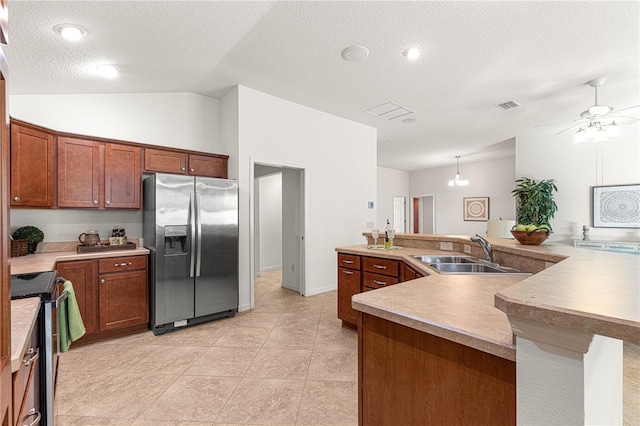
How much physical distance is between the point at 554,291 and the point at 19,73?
414 cm

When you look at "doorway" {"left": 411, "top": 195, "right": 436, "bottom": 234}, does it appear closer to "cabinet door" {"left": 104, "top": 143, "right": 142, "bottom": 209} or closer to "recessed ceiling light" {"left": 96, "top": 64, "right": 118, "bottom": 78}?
"cabinet door" {"left": 104, "top": 143, "right": 142, "bottom": 209}

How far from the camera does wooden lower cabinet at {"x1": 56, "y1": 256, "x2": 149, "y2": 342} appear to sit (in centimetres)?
268

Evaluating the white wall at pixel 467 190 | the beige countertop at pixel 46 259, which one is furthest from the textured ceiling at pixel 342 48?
the white wall at pixel 467 190

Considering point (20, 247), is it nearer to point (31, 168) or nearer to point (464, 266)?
point (31, 168)

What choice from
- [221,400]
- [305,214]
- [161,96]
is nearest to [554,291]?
[221,400]

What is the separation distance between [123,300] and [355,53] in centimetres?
336

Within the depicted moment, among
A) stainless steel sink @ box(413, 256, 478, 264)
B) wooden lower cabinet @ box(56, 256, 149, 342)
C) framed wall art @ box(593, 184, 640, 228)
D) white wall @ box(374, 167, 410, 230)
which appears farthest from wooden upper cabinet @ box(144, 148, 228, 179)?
framed wall art @ box(593, 184, 640, 228)

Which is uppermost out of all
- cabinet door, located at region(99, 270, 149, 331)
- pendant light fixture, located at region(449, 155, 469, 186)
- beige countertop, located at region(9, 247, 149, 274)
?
pendant light fixture, located at region(449, 155, 469, 186)

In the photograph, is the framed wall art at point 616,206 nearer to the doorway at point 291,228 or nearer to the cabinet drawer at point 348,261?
the cabinet drawer at point 348,261

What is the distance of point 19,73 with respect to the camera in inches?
104

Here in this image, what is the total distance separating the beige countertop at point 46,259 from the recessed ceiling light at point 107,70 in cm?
180

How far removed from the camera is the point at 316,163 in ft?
14.6

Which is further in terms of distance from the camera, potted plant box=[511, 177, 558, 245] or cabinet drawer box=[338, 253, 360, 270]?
potted plant box=[511, 177, 558, 245]

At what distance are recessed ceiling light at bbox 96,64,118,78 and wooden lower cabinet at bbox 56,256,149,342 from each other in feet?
6.11
